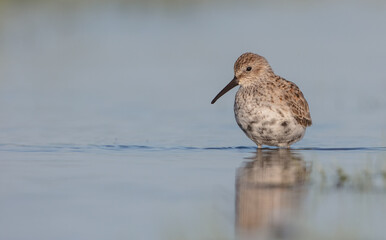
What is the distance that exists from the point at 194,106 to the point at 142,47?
6681 mm

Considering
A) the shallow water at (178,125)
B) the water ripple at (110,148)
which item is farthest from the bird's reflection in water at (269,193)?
the water ripple at (110,148)

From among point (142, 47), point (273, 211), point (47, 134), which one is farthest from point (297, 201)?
point (142, 47)

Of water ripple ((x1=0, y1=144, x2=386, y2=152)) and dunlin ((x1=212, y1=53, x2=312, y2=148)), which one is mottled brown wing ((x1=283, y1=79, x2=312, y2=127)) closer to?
dunlin ((x1=212, y1=53, x2=312, y2=148))

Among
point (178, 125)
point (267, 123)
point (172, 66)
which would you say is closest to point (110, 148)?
point (267, 123)

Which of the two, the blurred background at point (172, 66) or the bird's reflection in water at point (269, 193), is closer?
the bird's reflection in water at point (269, 193)

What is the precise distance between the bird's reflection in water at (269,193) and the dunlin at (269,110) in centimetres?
47

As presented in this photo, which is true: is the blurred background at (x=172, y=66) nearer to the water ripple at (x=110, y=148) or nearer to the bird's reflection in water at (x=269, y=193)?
the water ripple at (x=110, y=148)

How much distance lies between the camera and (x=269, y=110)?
11.8 meters

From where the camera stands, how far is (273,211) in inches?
306

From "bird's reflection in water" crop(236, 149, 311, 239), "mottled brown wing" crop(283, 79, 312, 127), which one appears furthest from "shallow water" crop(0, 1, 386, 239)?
"mottled brown wing" crop(283, 79, 312, 127)

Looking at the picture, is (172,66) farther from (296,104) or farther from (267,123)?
(267,123)

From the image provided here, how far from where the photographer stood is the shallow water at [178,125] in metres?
7.68

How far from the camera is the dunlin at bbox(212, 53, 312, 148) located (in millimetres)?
11820

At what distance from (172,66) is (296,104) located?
7.69 meters
